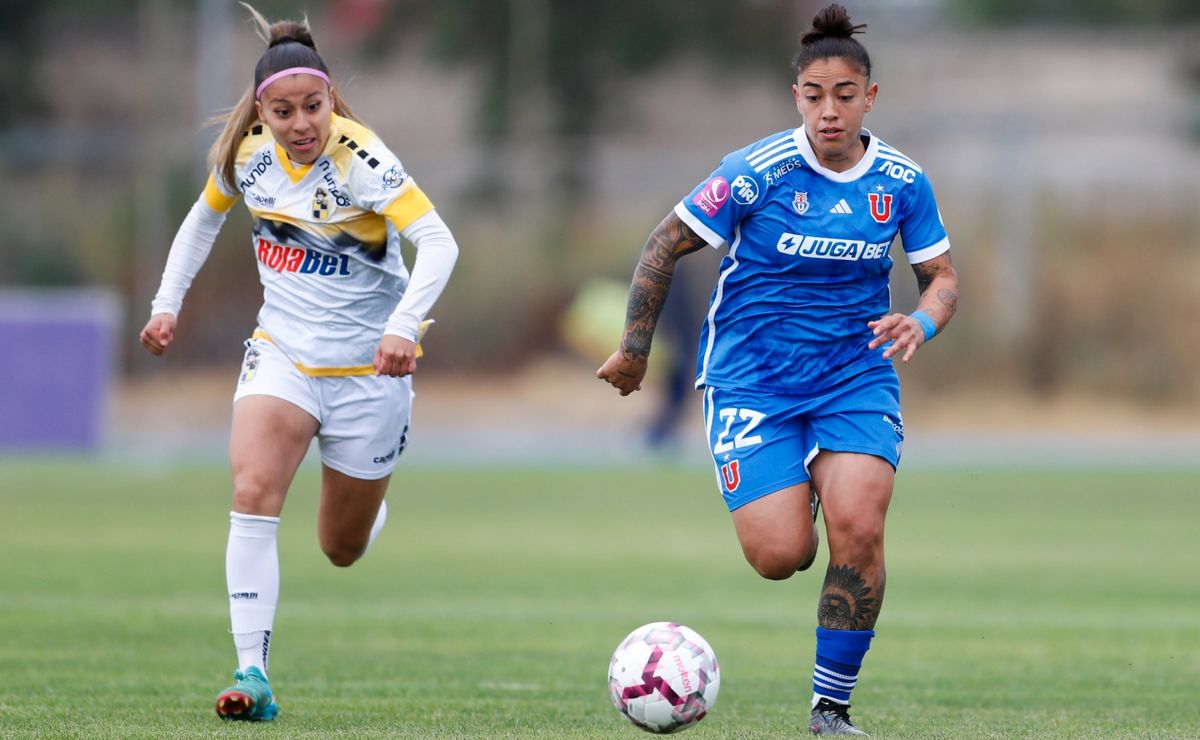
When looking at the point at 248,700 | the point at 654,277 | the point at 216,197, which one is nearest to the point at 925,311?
the point at 654,277

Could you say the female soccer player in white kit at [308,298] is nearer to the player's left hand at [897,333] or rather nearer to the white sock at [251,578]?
the white sock at [251,578]

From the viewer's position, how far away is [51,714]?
6266mm

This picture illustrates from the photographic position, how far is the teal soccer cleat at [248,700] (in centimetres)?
619

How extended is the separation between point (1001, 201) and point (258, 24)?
2411 cm

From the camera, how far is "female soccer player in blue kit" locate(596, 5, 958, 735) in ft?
20.3

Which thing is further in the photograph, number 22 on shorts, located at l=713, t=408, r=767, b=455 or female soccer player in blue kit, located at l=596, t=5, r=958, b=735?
number 22 on shorts, located at l=713, t=408, r=767, b=455

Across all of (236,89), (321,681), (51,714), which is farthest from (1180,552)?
(236,89)

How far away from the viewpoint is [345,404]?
6.95 m

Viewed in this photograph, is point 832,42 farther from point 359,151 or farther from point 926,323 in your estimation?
point 359,151

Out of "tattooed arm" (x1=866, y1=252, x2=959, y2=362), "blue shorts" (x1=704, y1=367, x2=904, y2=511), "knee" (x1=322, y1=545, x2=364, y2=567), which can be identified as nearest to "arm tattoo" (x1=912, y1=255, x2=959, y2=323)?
"tattooed arm" (x1=866, y1=252, x2=959, y2=362)

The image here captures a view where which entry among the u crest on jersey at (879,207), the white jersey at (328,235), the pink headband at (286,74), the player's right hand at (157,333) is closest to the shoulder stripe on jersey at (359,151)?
the white jersey at (328,235)

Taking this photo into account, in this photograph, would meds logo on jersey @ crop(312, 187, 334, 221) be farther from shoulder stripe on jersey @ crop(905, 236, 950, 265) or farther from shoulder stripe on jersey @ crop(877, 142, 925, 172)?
shoulder stripe on jersey @ crop(905, 236, 950, 265)

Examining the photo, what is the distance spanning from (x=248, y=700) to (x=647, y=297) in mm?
1919

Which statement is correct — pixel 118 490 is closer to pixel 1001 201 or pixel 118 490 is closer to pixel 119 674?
pixel 119 674
